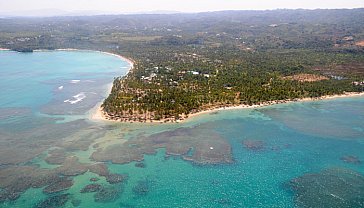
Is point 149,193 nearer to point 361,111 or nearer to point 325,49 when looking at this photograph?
point 361,111

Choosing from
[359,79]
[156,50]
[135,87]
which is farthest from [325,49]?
[135,87]

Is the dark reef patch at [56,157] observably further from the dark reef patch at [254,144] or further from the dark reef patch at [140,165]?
the dark reef patch at [254,144]

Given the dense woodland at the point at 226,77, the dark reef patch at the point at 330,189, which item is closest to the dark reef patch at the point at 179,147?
the dense woodland at the point at 226,77

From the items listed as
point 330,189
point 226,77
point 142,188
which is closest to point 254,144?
point 330,189

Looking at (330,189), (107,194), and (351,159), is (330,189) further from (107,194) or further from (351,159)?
(107,194)

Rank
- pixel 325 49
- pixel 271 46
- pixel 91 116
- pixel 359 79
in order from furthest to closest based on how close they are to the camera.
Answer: pixel 271 46 < pixel 325 49 < pixel 359 79 < pixel 91 116

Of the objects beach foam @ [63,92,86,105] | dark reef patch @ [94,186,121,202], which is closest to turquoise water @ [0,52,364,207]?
dark reef patch @ [94,186,121,202]

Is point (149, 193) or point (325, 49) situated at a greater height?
point (325, 49)

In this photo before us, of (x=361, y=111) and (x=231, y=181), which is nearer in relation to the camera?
(x=231, y=181)
